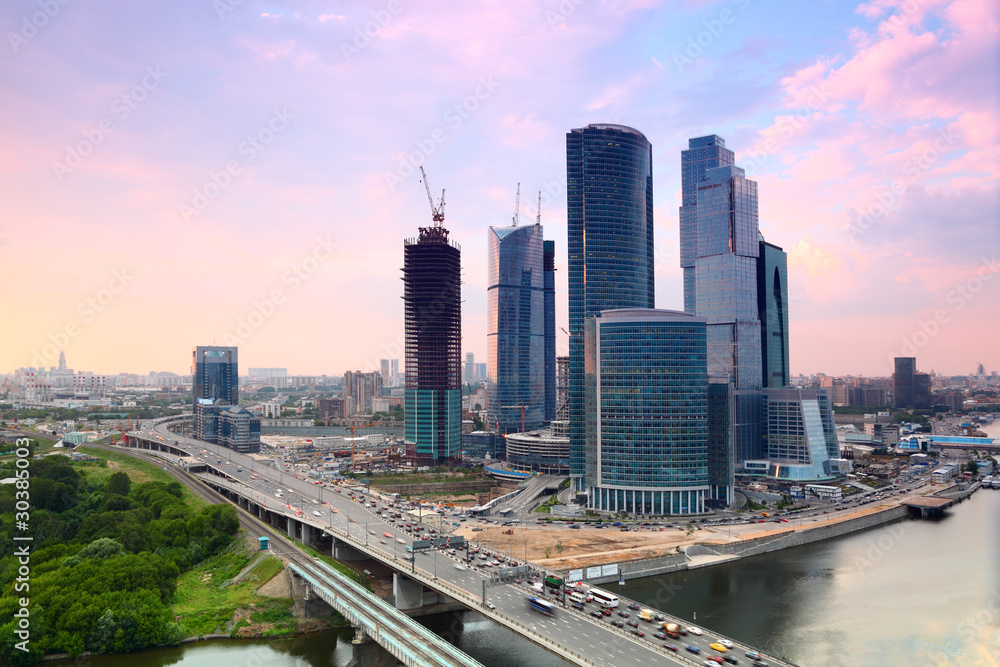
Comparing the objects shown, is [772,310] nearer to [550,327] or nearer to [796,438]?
[796,438]

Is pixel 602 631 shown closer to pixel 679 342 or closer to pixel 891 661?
pixel 891 661

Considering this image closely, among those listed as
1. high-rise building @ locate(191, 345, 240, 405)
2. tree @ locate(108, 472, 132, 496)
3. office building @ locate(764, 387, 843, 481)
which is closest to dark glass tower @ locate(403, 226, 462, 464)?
tree @ locate(108, 472, 132, 496)

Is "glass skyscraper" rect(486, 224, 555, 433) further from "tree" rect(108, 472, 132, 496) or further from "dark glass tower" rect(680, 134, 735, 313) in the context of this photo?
"tree" rect(108, 472, 132, 496)

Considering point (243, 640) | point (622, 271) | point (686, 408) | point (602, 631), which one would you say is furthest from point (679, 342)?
point (243, 640)

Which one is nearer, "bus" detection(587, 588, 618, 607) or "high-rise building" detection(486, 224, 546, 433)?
"bus" detection(587, 588, 618, 607)

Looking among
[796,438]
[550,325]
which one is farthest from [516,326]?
[796,438]

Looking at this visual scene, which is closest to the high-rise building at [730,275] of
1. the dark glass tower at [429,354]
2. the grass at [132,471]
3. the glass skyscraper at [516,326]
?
the glass skyscraper at [516,326]

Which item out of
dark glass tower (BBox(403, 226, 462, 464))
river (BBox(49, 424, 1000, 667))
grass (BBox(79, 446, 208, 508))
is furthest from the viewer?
dark glass tower (BBox(403, 226, 462, 464))
